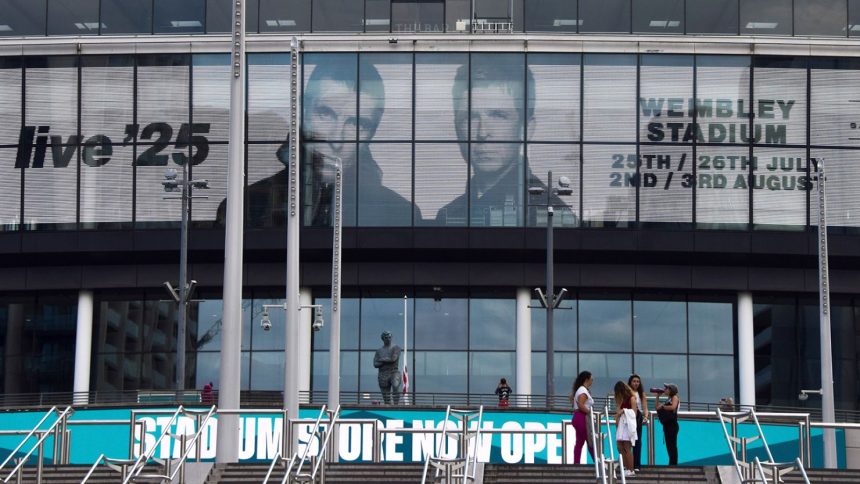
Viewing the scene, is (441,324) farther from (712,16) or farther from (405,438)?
(712,16)

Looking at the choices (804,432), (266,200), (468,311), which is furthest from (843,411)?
(804,432)

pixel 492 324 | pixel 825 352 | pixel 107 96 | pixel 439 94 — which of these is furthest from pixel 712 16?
pixel 107 96

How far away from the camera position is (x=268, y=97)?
169 feet

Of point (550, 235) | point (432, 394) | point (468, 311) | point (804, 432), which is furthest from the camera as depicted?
point (468, 311)

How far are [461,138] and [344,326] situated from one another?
692 cm

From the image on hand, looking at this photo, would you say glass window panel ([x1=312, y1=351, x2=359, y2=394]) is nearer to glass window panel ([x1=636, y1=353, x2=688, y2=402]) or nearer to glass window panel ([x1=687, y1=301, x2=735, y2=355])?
glass window panel ([x1=636, y1=353, x2=688, y2=402])

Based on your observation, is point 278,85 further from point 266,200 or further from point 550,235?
point 550,235

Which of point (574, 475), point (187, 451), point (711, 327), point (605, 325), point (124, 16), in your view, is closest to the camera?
point (187, 451)

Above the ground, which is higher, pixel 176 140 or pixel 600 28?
pixel 600 28

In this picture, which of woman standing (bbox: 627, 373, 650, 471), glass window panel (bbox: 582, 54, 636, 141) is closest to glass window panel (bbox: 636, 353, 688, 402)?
glass window panel (bbox: 582, 54, 636, 141)

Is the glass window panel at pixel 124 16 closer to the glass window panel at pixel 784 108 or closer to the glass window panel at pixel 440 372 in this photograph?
the glass window panel at pixel 440 372

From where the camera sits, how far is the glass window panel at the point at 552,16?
51156 millimetres

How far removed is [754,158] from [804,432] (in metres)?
27.4

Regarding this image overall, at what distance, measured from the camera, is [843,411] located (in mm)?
49469
